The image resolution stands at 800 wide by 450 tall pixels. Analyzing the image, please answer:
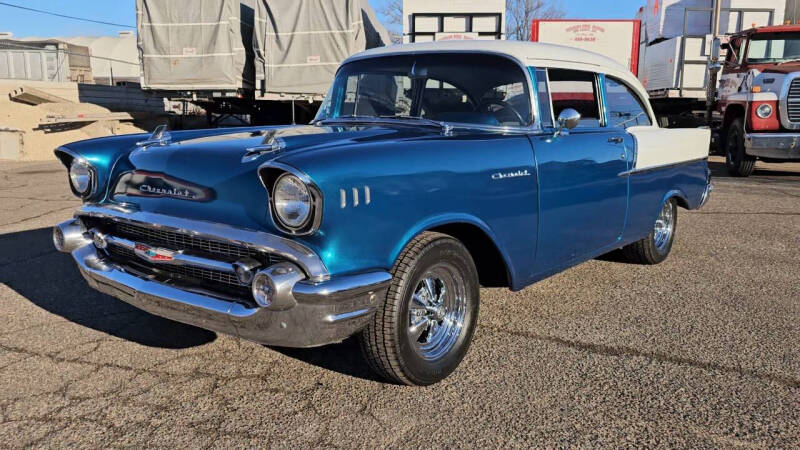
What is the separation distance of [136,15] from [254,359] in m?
13.0

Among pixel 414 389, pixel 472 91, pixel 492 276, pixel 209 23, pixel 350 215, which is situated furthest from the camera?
pixel 209 23

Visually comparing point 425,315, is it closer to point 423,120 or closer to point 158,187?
point 423,120

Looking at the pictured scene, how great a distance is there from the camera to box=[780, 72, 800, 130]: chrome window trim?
31.8 ft

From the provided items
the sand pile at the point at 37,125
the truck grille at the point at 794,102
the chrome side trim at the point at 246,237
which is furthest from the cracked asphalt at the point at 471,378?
the sand pile at the point at 37,125

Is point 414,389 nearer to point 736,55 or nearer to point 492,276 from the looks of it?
point 492,276

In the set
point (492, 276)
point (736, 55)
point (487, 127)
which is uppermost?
point (736, 55)

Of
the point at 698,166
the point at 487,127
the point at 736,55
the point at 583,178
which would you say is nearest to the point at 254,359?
the point at 487,127

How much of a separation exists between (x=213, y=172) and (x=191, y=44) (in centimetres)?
1257

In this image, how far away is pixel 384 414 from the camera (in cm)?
259

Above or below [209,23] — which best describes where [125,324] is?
below

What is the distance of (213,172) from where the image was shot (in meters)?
2.65

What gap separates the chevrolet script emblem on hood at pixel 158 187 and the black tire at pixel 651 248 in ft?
11.2

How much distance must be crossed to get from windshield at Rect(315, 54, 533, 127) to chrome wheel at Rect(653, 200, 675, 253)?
212cm

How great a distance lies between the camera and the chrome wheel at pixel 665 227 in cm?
500
